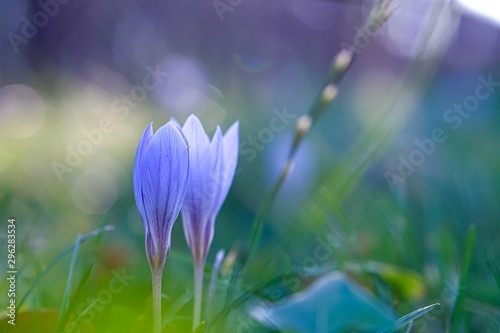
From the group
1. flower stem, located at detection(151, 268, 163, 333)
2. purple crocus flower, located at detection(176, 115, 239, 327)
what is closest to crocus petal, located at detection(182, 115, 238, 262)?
purple crocus flower, located at detection(176, 115, 239, 327)

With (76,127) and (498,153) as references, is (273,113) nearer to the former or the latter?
(76,127)

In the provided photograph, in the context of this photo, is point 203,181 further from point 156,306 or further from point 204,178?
point 156,306

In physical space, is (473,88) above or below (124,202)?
above

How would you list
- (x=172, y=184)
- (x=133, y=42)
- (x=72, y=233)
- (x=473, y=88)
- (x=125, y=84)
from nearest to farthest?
(x=172, y=184) → (x=72, y=233) → (x=473, y=88) → (x=125, y=84) → (x=133, y=42)

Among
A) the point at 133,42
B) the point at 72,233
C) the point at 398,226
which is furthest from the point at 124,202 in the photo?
the point at 133,42

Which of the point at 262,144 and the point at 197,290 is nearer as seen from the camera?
the point at 197,290

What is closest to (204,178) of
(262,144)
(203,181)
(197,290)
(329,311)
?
(203,181)

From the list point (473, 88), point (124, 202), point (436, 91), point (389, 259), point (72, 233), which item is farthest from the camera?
point (473, 88)
